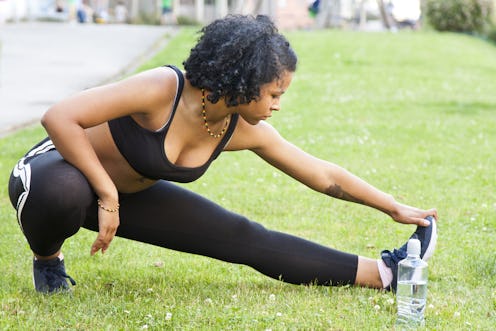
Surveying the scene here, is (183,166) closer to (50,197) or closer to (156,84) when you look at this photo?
(156,84)

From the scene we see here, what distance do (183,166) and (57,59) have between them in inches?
604

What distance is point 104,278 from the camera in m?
4.82

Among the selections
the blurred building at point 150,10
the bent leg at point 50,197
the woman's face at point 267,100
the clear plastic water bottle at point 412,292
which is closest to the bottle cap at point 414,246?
the clear plastic water bottle at point 412,292

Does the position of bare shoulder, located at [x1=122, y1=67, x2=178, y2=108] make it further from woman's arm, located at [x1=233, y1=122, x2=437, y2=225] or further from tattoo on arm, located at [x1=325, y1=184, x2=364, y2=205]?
tattoo on arm, located at [x1=325, y1=184, x2=364, y2=205]

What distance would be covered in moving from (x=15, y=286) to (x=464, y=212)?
352 centimetres

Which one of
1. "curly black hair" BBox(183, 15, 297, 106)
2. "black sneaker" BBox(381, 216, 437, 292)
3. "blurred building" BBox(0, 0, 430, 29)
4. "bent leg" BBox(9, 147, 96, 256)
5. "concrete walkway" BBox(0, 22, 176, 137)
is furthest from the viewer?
"blurred building" BBox(0, 0, 430, 29)

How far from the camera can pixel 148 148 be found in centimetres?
394

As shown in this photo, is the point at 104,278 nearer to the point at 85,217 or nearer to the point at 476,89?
the point at 85,217

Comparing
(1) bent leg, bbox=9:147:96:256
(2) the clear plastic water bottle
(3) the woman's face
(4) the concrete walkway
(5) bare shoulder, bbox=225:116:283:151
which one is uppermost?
(3) the woman's face

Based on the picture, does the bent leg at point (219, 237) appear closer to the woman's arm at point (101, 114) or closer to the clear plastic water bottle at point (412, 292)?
the woman's arm at point (101, 114)

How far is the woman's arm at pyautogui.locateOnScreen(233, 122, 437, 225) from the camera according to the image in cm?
434

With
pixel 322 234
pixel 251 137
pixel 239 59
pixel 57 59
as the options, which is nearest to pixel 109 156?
pixel 251 137

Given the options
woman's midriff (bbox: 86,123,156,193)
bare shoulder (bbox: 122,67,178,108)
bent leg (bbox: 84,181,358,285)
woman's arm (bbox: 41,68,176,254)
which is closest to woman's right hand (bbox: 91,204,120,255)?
woman's arm (bbox: 41,68,176,254)

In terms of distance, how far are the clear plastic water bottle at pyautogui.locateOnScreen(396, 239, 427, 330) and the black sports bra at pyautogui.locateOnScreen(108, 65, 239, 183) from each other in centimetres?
103
